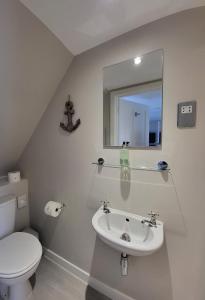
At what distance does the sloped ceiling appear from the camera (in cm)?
98

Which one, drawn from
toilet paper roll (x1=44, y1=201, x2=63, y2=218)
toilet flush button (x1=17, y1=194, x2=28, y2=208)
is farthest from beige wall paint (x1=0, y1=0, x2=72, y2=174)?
toilet paper roll (x1=44, y1=201, x2=63, y2=218)

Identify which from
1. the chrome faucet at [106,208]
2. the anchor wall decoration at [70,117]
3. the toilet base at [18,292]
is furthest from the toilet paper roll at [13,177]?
the chrome faucet at [106,208]

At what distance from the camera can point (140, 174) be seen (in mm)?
1250

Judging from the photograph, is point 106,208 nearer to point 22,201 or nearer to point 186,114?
point 186,114

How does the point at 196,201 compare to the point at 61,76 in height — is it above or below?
below

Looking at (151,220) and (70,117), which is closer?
(151,220)

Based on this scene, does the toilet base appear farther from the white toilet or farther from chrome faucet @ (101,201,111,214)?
chrome faucet @ (101,201,111,214)

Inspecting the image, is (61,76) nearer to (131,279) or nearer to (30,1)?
(30,1)

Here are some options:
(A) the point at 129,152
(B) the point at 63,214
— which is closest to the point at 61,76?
(A) the point at 129,152

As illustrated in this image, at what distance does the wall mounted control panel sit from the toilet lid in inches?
62.5

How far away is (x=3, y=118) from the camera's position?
1509 millimetres

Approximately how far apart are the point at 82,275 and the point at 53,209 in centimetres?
76

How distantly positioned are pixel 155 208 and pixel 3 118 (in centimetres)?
158

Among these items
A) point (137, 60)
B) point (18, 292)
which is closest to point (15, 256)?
point (18, 292)
